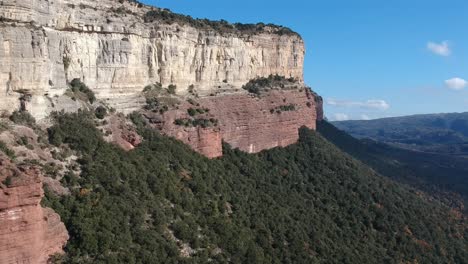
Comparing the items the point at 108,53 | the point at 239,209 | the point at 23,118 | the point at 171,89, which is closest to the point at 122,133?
the point at 108,53

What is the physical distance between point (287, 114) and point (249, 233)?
1043 inches

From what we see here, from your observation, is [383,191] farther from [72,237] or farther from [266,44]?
[72,237]

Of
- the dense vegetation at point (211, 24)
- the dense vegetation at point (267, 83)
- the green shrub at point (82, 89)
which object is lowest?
the green shrub at point (82, 89)

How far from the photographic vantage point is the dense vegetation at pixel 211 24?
51.7 m

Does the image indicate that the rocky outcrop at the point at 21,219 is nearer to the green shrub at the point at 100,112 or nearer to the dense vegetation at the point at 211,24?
the green shrub at the point at 100,112

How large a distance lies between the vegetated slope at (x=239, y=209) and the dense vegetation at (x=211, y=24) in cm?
1163

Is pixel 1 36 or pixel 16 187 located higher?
pixel 1 36

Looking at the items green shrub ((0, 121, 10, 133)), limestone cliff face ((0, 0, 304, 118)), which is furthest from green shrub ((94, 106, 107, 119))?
green shrub ((0, 121, 10, 133))

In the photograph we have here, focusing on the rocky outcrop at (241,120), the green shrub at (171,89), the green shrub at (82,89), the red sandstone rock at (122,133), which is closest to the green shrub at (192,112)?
the rocky outcrop at (241,120)

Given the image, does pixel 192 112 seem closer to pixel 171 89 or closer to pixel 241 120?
pixel 171 89

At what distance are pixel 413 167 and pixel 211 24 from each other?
254ft

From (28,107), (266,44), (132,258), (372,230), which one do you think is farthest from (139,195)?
(266,44)

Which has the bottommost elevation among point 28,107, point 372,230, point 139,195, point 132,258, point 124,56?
point 372,230

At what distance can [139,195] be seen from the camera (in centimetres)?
3775
